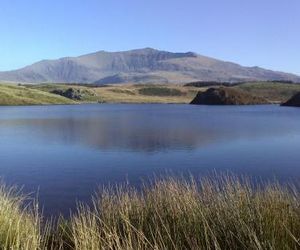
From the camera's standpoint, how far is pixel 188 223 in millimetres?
11266

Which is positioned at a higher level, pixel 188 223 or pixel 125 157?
pixel 188 223

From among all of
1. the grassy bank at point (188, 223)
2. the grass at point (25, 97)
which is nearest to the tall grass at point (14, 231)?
the grassy bank at point (188, 223)

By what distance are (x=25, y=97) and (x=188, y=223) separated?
582 feet

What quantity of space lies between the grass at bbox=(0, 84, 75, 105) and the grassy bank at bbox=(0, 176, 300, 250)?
544ft

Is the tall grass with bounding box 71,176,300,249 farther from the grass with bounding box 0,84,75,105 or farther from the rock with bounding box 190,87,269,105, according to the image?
the grass with bounding box 0,84,75,105

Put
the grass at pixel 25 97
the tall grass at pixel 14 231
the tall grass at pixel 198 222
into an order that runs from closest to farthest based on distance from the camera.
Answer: the tall grass at pixel 198 222, the tall grass at pixel 14 231, the grass at pixel 25 97

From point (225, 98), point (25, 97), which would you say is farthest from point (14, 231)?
point (25, 97)

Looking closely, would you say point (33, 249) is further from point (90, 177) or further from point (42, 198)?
point (90, 177)

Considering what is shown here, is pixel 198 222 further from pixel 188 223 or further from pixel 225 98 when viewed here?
pixel 225 98

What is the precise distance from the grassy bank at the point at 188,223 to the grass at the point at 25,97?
544 ft

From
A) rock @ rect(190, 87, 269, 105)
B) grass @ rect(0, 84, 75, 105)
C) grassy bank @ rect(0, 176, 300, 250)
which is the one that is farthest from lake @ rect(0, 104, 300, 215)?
grass @ rect(0, 84, 75, 105)

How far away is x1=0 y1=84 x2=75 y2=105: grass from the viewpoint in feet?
574

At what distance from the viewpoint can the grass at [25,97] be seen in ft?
574

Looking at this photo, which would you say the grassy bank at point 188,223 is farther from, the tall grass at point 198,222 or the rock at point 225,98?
the rock at point 225,98
